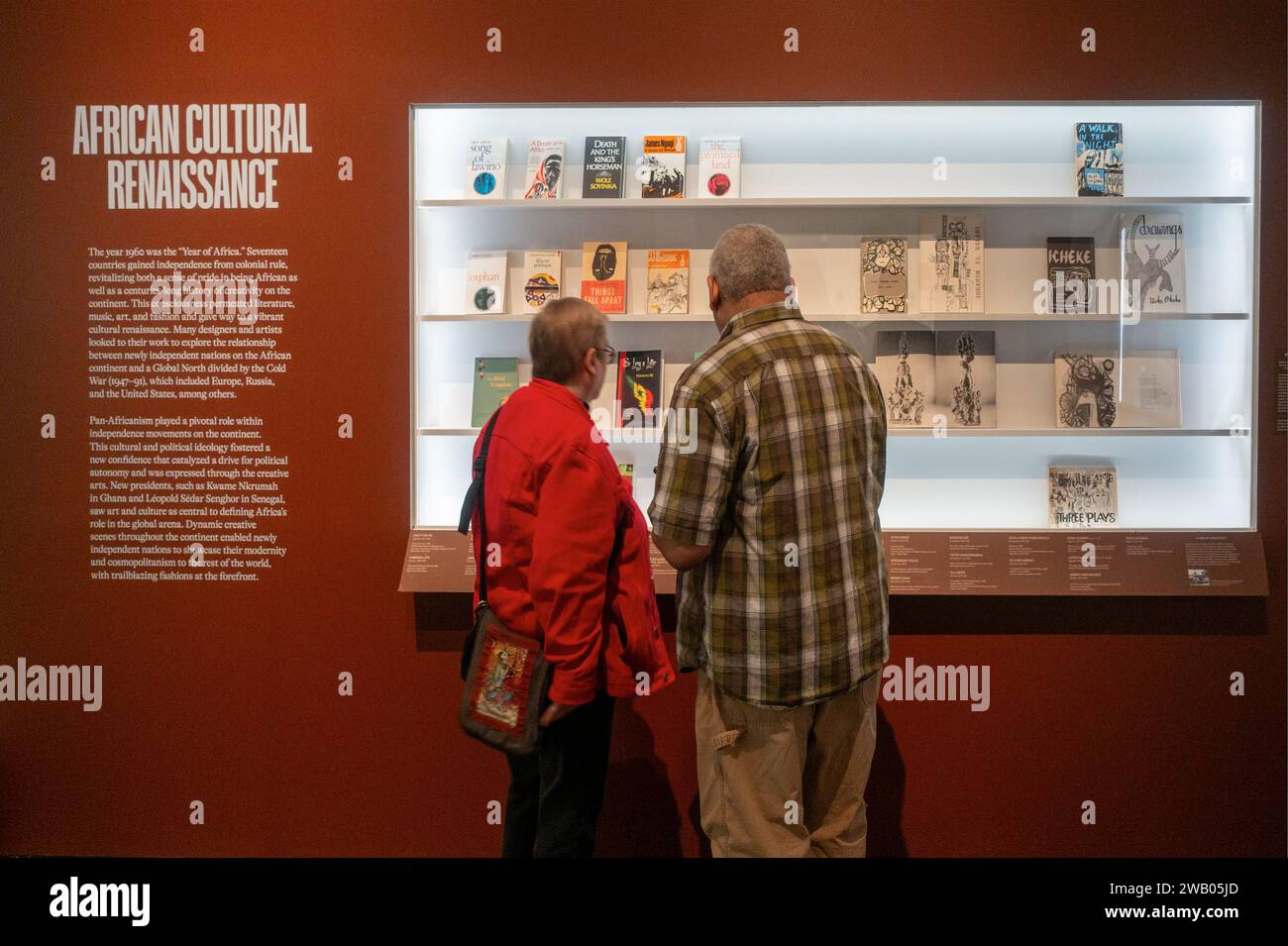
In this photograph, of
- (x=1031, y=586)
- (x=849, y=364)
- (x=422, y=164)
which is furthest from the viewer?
(x=422, y=164)

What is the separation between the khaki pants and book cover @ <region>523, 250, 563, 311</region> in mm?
1464

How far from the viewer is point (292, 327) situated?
293cm

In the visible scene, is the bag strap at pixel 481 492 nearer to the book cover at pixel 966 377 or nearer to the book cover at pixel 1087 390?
the book cover at pixel 966 377

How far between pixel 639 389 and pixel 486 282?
61cm

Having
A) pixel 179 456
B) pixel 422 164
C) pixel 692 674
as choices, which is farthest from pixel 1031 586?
pixel 179 456

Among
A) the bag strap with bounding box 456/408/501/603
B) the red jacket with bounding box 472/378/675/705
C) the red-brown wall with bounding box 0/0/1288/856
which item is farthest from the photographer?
the red-brown wall with bounding box 0/0/1288/856

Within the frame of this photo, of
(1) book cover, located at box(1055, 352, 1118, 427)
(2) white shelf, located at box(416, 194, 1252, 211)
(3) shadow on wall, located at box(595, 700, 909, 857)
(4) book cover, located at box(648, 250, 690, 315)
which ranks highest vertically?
(2) white shelf, located at box(416, 194, 1252, 211)

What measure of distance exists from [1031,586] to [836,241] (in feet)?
4.12

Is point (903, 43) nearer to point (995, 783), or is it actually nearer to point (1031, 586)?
point (1031, 586)

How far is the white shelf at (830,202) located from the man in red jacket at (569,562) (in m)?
0.97

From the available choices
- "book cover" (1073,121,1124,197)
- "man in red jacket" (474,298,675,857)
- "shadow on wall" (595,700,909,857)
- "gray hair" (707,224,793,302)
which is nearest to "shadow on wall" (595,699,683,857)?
"shadow on wall" (595,700,909,857)

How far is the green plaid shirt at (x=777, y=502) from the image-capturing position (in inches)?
79.0

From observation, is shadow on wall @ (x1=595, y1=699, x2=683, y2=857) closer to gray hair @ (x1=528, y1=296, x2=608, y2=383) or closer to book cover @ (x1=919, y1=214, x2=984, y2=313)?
gray hair @ (x1=528, y1=296, x2=608, y2=383)

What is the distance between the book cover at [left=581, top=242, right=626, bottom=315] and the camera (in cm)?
307
